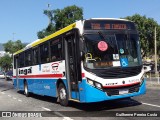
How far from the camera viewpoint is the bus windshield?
1153 centimetres

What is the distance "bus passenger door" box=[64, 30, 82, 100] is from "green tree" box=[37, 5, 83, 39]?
129 feet

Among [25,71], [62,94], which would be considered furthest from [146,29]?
[62,94]

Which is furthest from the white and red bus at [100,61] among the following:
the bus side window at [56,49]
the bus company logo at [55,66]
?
the bus company logo at [55,66]

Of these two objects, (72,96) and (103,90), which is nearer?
(103,90)

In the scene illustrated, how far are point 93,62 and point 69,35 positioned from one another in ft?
5.80

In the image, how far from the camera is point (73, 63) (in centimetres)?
1242

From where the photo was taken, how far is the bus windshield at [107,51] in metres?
11.5

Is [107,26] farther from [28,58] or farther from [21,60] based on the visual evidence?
[21,60]

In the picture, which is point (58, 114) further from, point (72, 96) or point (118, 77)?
point (118, 77)

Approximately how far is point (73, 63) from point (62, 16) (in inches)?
1602

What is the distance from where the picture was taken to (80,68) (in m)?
11.6

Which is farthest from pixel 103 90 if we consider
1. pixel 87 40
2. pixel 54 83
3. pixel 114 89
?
pixel 54 83

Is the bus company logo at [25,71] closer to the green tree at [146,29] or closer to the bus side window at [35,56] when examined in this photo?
the bus side window at [35,56]

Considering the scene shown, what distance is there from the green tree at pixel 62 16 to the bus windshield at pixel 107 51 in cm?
4027
